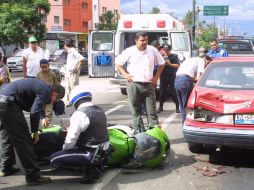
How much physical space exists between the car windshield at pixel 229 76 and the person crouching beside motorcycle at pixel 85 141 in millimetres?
2042

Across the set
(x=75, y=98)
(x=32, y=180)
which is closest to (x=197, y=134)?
(x=75, y=98)

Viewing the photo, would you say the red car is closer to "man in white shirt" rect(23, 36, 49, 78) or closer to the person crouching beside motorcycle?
the person crouching beside motorcycle

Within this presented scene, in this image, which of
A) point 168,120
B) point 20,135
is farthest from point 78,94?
point 168,120

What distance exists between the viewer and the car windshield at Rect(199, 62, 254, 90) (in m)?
7.04

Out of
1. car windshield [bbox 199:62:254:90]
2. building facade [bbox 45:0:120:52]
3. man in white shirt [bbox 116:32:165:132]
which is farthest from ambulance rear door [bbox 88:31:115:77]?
building facade [bbox 45:0:120:52]

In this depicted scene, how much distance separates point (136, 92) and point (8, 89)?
2.68 meters

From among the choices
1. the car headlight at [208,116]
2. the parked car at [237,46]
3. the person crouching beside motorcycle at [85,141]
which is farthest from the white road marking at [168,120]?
the parked car at [237,46]

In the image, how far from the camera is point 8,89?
5652mm

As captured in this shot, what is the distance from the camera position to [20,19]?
1334 inches

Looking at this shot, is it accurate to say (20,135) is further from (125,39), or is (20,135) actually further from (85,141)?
(125,39)

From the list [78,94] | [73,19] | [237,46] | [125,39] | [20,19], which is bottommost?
[78,94]

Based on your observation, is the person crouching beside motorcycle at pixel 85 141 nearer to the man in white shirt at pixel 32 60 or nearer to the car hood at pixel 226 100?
the car hood at pixel 226 100

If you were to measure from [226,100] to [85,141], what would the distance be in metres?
2.01

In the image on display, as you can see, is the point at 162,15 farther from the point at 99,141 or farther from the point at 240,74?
the point at 99,141
